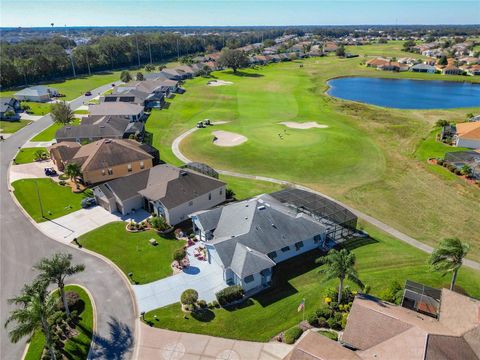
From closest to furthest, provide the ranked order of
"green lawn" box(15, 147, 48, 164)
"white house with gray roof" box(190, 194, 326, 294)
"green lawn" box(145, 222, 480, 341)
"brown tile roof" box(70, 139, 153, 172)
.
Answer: "green lawn" box(145, 222, 480, 341) < "white house with gray roof" box(190, 194, 326, 294) < "brown tile roof" box(70, 139, 153, 172) < "green lawn" box(15, 147, 48, 164)

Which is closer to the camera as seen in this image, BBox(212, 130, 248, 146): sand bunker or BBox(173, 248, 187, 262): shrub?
BBox(173, 248, 187, 262): shrub

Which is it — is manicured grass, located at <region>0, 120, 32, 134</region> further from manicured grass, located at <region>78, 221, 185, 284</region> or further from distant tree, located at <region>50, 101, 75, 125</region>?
manicured grass, located at <region>78, 221, 185, 284</region>

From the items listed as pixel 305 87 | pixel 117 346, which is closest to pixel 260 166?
pixel 117 346

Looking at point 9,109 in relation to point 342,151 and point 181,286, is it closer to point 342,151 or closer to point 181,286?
point 342,151

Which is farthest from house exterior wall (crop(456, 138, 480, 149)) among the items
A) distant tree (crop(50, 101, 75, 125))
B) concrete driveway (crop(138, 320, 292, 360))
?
distant tree (crop(50, 101, 75, 125))

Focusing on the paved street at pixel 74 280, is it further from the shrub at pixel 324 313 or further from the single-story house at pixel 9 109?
the single-story house at pixel 9 109

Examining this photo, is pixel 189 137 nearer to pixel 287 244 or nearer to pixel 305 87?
pixel 287 244
